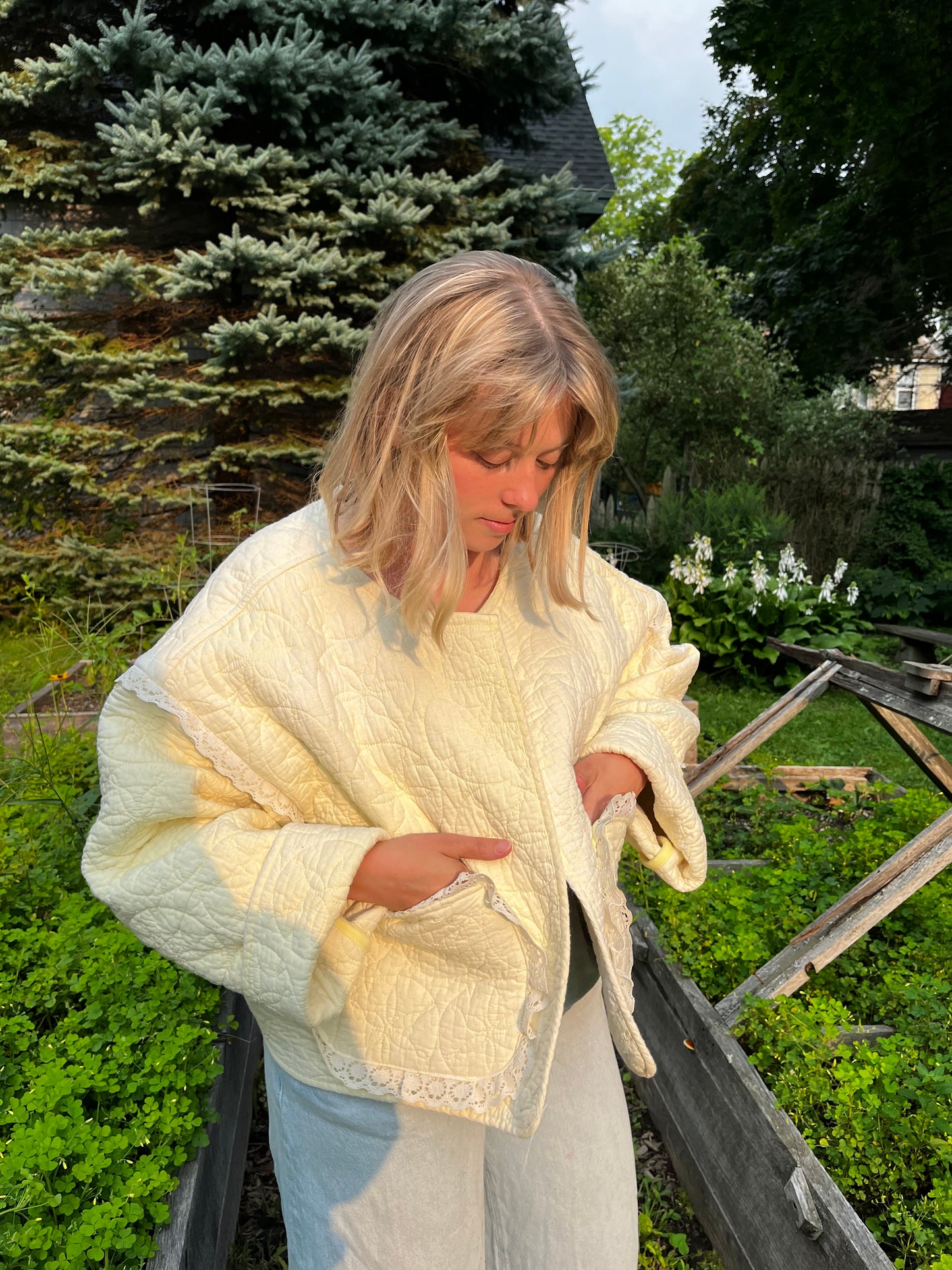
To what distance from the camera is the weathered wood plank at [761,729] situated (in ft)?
11.5

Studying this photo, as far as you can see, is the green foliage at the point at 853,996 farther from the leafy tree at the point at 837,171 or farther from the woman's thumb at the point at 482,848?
the leafy tree at the point at 837,171

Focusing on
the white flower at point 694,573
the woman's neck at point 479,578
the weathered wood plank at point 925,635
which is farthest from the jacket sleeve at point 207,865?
the white flower at point 694,573

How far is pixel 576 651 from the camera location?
146 cm

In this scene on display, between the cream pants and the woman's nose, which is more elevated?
the woman's nose

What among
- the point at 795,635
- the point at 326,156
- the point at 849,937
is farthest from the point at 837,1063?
the point at 326,156

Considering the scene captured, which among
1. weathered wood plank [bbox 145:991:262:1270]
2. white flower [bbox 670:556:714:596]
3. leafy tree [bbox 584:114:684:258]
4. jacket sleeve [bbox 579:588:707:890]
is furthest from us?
leafy tree [bbox 584:114:684:258]

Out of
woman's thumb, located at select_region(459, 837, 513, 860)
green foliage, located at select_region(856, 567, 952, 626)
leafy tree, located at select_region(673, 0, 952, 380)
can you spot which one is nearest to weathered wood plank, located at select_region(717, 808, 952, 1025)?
woman's thumb, located at select_region(459, 837, 513, 860)

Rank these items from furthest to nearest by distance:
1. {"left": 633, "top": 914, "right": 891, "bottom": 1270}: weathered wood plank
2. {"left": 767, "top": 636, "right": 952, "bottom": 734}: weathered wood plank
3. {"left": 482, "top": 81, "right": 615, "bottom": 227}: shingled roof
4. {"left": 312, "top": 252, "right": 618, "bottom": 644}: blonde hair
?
{"left": 482, "top": 81, "right": 615, "bottom": 227}: shingled roof
{"left": 767, "top": 636, "right": 952, "bottom": 734}: weathered wood plank
{"left": 633, "top": 914, "right": 891, "bottom": 1270}: weathered wood plank
{"left": 312, "top": 252, "right": 618, "bottom": 644}: blonde hair

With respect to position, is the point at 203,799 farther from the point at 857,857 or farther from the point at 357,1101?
the point at 857,857

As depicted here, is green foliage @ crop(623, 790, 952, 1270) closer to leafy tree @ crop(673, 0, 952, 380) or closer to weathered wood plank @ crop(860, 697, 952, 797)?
weathered wood plank @ crop(860, 697, 952, 797)

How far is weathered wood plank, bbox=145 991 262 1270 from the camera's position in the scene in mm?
1703

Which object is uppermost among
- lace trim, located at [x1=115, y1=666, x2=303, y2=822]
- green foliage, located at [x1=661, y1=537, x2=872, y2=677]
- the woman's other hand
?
lace trim, located at [x1=115, y1=666, x2=303, y2=822]

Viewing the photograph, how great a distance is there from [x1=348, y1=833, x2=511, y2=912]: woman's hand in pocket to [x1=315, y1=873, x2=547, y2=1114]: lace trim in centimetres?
7

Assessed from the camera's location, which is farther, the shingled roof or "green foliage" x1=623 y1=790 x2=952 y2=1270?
the shingled roof
